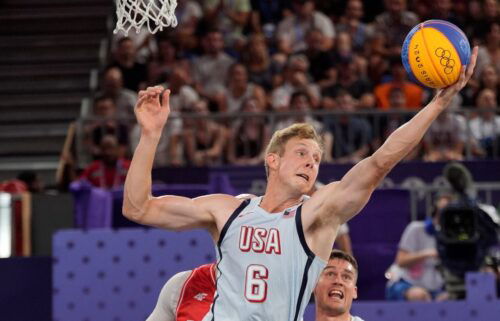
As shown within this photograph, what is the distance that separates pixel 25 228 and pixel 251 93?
13.1ft

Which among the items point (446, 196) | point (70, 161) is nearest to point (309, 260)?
point (446, 196)

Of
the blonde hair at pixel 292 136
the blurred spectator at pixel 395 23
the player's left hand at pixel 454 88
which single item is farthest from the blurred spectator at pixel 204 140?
the player's left hand at pixel 454 88

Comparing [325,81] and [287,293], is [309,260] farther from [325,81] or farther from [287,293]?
[325,81]

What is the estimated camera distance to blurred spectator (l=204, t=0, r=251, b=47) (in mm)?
15953

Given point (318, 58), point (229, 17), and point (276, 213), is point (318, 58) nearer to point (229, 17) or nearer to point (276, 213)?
point (229, 17)

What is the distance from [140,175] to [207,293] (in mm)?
948

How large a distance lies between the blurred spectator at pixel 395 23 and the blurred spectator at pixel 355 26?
18cm

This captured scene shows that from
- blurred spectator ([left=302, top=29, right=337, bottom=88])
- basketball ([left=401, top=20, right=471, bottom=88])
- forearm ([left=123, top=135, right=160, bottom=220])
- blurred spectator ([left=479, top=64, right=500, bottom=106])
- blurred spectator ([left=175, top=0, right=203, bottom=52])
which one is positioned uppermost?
blurred spectator ([left=175, top=0, right=203, bottom=52])

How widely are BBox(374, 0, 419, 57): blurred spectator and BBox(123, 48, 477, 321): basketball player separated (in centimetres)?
938

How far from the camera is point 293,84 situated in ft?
47.8

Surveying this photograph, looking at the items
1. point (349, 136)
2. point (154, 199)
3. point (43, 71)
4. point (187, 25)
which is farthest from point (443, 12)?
point (154, 199)

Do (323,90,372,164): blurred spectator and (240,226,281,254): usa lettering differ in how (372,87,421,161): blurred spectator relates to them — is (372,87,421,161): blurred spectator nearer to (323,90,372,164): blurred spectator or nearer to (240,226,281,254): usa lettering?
(323,90,372,164): blurred spectator

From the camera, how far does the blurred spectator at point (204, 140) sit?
44.9 feet

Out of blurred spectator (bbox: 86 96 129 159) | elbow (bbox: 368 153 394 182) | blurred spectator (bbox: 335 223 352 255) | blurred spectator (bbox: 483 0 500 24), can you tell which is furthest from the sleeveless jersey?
blurred spectator (bbox: 483 0 500 24)
